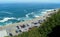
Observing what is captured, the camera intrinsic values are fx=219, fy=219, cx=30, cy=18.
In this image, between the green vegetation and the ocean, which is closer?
the green vegetation

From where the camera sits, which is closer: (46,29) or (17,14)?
(46,29)

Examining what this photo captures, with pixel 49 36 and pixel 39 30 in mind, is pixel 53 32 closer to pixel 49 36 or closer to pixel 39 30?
pixel 49 36

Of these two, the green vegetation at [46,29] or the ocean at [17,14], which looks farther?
the ocean at [17,14]

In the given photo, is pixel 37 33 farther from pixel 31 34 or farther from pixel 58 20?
pixel 58 20

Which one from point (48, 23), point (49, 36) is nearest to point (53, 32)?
point (49, 36)

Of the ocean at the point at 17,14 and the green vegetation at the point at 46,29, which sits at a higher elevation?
the ocean at the point at 17,14

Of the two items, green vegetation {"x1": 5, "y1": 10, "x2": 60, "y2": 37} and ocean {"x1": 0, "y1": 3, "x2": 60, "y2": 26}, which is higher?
ocean {"x1": 0, "y1": 3, "x2": 60, "y2": 26}

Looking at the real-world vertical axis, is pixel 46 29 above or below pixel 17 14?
below

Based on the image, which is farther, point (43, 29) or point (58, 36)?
point (43, 29)

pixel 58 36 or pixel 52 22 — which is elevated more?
pixel 52 22
